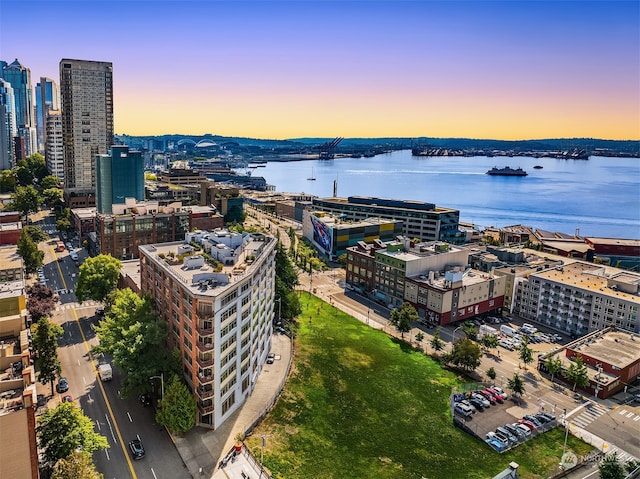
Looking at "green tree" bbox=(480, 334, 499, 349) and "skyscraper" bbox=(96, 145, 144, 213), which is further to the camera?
"skyscraper" bbox=(96, 145, 144, 213)

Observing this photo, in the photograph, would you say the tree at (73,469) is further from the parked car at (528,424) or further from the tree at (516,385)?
the tree at (516,385)

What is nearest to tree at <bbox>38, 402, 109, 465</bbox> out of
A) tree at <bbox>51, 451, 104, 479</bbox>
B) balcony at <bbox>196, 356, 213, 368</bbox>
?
tree at <bbox>51, 451, 104, 479</bbox>

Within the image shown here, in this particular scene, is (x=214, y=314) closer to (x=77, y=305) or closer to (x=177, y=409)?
(x=177, y=409)

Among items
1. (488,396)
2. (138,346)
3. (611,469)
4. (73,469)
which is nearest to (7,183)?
(138,346)


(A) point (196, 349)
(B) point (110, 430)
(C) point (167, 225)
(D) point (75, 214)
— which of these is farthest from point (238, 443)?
(D) point (75, 214)

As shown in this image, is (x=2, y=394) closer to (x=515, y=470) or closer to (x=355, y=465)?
(x=355, y=465)

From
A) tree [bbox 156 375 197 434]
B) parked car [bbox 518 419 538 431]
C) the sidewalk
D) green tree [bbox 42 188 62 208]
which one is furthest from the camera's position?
green tree [bbox 42 188 62 208]

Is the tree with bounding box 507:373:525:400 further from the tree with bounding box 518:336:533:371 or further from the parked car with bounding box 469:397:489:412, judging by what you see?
the tree with bounding box 518:336:533:371
